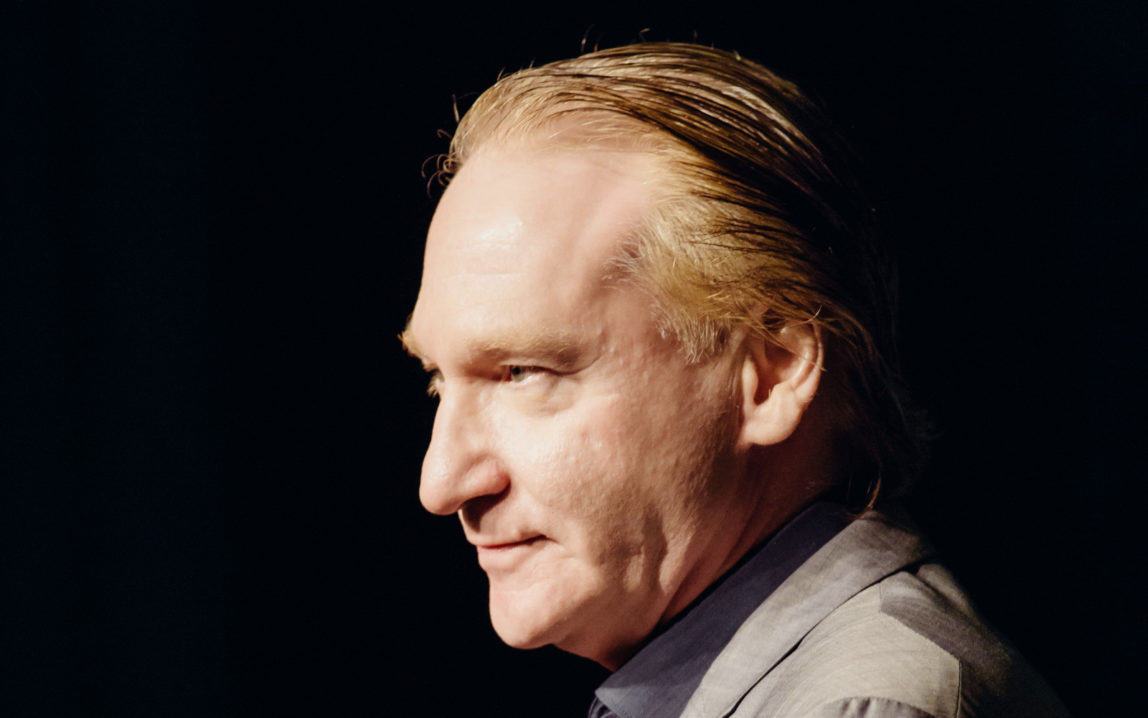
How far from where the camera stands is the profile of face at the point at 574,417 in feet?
3.55

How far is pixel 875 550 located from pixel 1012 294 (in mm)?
791

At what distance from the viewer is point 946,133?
5.60 ft

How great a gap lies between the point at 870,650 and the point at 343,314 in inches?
46.1

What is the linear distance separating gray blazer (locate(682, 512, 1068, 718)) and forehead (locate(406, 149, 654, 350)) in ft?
1.25

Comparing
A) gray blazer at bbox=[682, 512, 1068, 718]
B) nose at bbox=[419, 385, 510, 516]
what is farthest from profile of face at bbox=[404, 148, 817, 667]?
gray blazer at bbox=[682, 512, 1068, 718]

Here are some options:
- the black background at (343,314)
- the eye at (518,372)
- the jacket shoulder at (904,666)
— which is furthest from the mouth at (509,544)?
the black background at (343,314)

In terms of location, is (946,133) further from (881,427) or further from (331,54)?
(331,54)

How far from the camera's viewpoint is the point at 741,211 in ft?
3.65

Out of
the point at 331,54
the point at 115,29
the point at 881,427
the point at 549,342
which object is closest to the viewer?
the point at 549,342

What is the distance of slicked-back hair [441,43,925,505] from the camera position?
1.10 m

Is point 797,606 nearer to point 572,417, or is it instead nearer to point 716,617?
point 716,617

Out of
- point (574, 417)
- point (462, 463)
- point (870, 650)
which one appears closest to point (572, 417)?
point (574, 417)

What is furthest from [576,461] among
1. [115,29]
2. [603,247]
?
[115,29]

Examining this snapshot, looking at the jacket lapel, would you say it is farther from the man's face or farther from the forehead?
the forehead
